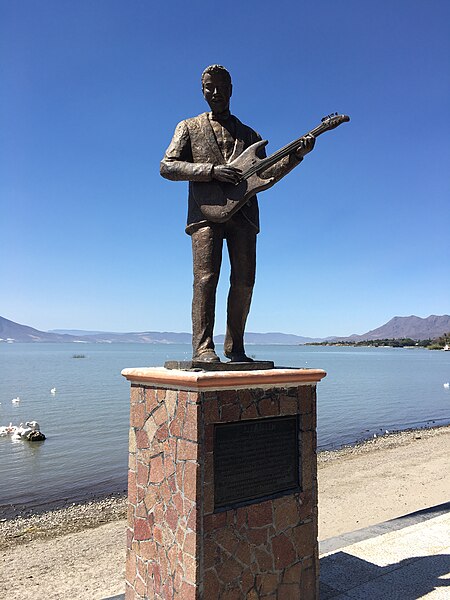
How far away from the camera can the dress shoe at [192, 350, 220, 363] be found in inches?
146

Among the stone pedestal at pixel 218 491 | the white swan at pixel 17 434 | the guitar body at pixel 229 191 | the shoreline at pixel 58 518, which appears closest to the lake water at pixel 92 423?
the white swan at pixel 17 434

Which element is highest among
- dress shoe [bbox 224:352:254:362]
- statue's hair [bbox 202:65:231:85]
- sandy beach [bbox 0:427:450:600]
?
statue's hair [bbox 202:65:231:85]

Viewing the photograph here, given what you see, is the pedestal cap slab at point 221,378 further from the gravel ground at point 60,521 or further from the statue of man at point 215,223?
the gravel ground at point 60,521

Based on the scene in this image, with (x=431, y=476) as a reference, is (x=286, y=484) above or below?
above

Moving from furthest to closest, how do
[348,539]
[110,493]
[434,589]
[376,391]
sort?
[376,391] < [110,493] < [348,539] < [434,589]

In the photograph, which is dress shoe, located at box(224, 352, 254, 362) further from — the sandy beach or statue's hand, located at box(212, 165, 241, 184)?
the sandy beach

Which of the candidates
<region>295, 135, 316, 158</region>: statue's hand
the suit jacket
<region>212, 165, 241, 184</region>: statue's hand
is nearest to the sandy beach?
the suit jacket

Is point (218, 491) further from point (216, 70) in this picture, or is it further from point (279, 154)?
point (216, 70)

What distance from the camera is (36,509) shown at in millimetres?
9898

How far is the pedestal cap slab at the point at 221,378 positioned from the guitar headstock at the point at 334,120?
190 centimetres

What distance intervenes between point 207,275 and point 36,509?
26.7 ft

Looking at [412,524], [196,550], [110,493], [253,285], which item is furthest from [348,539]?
[110,493]

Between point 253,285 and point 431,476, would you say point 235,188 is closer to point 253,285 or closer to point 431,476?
point 253,285

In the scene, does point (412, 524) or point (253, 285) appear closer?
point (253, 285)
